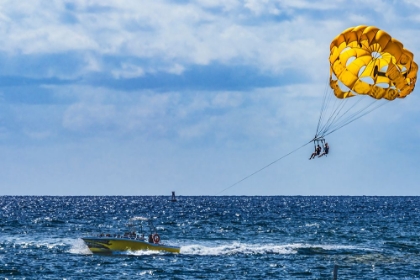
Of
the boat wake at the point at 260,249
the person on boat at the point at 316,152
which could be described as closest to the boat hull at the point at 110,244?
the boat wake at the point at 260,249

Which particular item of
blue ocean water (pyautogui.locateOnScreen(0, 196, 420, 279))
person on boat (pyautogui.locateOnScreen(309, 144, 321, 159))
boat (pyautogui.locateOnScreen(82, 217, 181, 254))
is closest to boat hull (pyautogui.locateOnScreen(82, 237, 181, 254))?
boat (pyautogui.locateOnScreen(82, 217, 181, 254))

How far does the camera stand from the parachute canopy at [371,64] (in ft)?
142

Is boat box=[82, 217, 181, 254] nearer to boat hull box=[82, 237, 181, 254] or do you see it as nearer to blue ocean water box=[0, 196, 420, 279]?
boat hull box=[82, 237, 181, 254]

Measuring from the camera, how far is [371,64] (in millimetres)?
46188

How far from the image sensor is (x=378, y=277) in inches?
2040

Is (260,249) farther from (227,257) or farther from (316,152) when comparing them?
(316,152)

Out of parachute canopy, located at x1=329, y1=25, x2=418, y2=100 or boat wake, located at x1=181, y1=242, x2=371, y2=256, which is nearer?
parachute canopy, located at x1=329, y1=25, x2=418, y2=100

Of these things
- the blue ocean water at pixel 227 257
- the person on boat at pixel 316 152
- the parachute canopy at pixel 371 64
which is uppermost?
the parachute canopy at pixel 371 64

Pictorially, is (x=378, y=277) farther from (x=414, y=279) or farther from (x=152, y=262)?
(x=152, y=262)

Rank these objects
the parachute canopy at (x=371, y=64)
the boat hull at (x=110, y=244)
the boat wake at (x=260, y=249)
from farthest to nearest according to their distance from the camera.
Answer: the boat wake at (x=260, y=249) → the boat hull at (x=110, y=244) → the parachute canopy at (x=371, y=64)

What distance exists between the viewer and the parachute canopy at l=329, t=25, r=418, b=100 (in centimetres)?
4341

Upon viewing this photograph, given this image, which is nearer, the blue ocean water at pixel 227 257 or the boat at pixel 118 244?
the blue ocean water at pixel 227 257

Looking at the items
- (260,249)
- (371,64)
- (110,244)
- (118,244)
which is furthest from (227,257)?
(371,64)

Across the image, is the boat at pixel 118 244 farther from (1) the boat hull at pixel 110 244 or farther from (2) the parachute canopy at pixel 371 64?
(2) the parachute canopy at pixel 371 64
